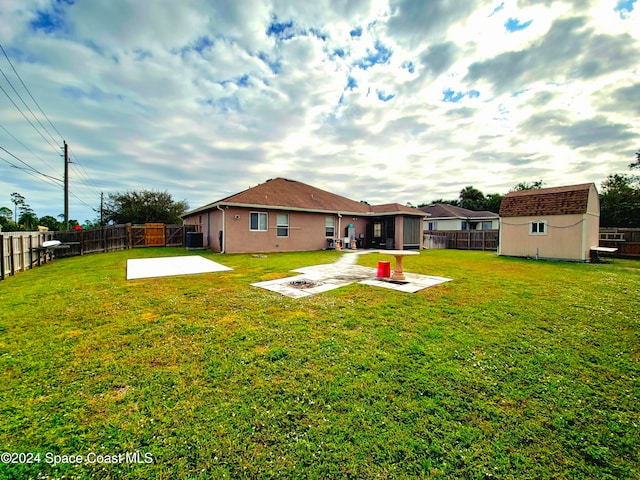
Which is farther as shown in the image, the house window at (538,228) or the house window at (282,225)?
the house window at (282,225)

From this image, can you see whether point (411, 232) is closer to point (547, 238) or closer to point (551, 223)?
point (547, 238)

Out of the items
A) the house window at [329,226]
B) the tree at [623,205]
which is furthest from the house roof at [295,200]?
the tree at [623,205]

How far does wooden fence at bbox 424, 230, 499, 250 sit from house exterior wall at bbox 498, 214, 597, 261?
5.01 metres

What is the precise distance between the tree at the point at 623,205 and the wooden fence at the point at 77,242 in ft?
114

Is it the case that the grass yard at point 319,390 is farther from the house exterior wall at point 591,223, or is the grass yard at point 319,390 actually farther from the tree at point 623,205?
the tree at point 623,205

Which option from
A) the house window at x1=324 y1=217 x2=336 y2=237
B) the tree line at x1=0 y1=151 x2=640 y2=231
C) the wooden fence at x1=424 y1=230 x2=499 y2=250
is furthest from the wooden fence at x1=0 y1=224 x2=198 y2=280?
the wooden fence at x1=424 y1=230 x2=499 y2=250

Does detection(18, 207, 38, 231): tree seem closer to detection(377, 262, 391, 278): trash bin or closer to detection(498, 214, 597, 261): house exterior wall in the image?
detection(377, 262, 391, 278): trash bin

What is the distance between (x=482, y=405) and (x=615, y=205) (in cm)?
3099

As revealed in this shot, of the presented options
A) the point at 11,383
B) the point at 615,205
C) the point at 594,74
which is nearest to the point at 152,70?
the point at 11,383

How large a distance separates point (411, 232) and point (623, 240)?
1208 cm

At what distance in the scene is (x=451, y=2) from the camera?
762cm

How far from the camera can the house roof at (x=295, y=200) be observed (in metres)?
14.2

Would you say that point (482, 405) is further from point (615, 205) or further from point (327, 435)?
point (615, 205)

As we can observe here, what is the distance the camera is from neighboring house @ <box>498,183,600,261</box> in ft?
41.5
